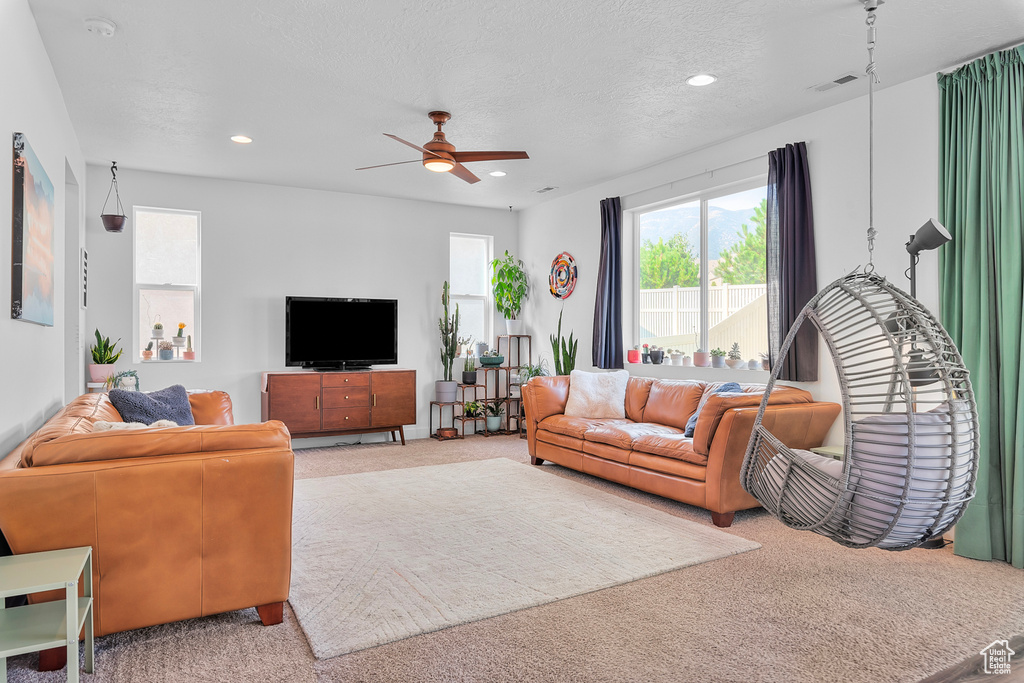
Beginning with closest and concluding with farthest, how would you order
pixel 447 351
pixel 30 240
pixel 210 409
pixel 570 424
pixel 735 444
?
1. pixel 30 240
2. pixel 735 444
3. pixel 210 409
4. pixel 570 424
5. pixel 447 351

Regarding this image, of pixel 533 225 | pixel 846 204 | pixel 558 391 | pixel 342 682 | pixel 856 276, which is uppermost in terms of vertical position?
pixel 533 225

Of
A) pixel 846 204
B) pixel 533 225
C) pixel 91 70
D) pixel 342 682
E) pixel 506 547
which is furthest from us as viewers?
pixel 533 225

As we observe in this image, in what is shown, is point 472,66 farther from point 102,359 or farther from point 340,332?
point 102,359

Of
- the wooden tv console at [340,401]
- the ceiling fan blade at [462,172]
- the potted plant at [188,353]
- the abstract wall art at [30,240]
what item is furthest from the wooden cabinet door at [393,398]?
the abstract wall art at [30,240]

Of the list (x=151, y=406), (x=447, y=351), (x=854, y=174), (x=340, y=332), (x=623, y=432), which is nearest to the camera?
(x=151, y=406)

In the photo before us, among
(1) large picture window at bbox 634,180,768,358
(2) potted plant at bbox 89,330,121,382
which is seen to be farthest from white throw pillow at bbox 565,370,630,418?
(2) potted plant at bbox 89,330,121,382

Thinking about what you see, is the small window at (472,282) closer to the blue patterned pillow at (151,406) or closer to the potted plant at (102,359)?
the potted plant at (102,359)

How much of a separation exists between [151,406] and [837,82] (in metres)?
4.50

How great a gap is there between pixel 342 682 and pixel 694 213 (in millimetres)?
4673

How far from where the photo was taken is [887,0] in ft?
9.60

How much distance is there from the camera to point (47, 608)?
2.02 metres

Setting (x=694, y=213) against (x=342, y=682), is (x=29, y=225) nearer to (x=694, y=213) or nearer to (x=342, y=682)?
(x=342, y=682)

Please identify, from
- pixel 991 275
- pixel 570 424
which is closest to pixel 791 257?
pixel 991 275

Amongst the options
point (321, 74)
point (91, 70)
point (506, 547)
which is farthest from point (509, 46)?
point (506, 547)
